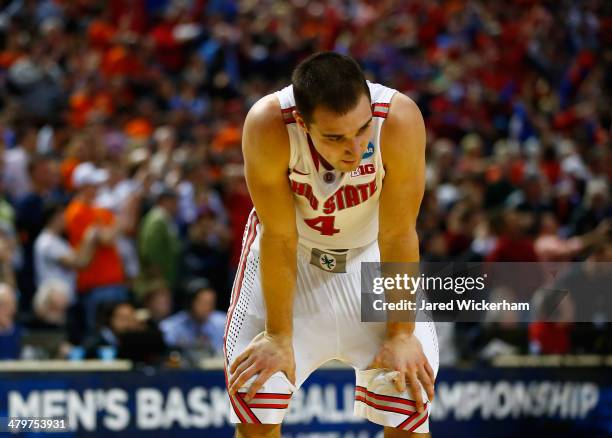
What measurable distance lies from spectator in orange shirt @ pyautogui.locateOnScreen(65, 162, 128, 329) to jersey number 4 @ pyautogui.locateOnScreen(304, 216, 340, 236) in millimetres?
4436

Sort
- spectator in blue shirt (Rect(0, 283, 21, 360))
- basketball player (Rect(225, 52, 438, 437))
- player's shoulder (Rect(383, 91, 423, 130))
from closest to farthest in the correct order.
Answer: basketball player (Rect(225, 52, 438, 437))
player's shoulder (Rect(383, 91, 423, 130))
spectator in blue shirt (Rect(0, 283, 21, 360))

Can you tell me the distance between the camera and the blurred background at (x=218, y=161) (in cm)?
797

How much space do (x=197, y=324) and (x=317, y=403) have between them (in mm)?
1305

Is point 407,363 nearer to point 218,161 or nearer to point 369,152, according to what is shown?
point 369,152

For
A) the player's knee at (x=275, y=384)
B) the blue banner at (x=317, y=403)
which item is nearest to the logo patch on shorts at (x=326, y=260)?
the player's knee at (x=275, y=384)

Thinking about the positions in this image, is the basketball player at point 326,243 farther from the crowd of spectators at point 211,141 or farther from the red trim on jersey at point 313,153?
the crowd of spectators at point 211,141

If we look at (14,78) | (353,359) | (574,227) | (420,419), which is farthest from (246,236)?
(14,78)

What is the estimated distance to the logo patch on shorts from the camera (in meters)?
4.52

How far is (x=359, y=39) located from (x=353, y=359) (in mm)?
10892

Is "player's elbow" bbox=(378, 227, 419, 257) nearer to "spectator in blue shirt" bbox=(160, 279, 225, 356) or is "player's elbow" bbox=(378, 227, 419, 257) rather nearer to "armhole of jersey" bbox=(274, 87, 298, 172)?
"armhole of jersey" bbox=(274, 87, 298, 172)

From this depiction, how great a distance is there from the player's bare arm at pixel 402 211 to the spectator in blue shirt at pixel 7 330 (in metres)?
3.92

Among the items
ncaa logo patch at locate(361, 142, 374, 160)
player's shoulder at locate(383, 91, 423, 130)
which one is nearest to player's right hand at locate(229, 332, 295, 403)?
ncaa logo patch at locate(361, 142, 374, 160)

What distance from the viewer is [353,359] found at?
442 centimetres

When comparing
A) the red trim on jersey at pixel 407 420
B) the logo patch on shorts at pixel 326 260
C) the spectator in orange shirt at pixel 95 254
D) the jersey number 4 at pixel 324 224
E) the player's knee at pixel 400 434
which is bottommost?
the player's knee at pixel 400 434
